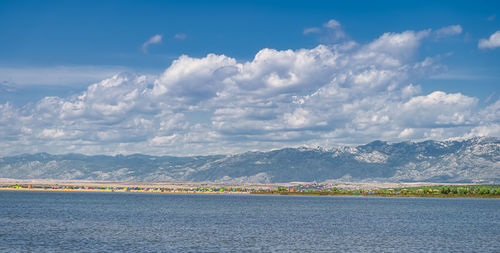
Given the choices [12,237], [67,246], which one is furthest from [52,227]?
[67,246]

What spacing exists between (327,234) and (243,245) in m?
25.7

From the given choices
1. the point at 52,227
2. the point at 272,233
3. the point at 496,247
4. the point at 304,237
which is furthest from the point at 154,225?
the point at 496,247

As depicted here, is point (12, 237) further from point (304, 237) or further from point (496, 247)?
point (496, 247)

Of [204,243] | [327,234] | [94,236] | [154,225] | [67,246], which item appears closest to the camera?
[67,246]

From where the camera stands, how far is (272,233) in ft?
353

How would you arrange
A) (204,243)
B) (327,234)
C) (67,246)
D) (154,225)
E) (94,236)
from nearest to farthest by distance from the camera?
(67,246), (204,243), (94,236), (327,234), (154,225)

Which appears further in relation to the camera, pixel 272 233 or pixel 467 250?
pixel 272 233

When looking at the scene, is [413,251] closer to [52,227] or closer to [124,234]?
[124,234]

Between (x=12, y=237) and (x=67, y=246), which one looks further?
(x=12, y=237)

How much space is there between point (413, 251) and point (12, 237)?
6398 cm

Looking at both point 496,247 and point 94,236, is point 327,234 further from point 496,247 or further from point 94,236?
point 94,236

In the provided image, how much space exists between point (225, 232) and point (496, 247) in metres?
47.8

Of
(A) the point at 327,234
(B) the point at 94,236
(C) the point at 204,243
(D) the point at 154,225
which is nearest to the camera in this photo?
(C) the point at 204,243

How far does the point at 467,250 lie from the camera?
3383 inches
